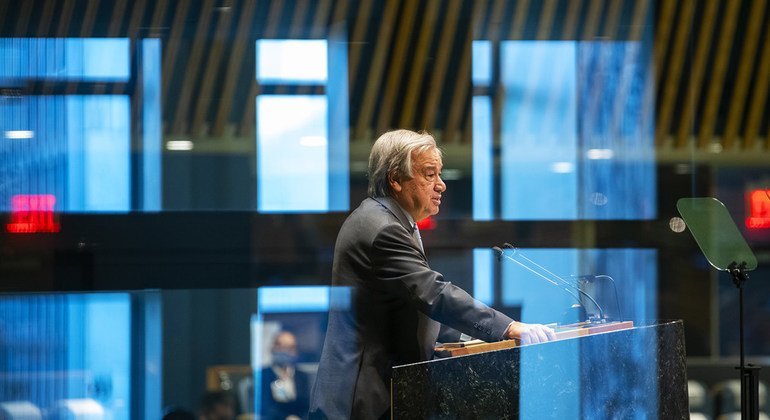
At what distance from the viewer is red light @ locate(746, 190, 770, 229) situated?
17.3ft

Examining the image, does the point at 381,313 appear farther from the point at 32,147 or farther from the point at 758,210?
the point at 758,210

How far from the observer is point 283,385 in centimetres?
461

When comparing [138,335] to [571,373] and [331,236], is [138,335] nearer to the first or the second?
[331,236]

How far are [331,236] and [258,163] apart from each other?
0.46 metres

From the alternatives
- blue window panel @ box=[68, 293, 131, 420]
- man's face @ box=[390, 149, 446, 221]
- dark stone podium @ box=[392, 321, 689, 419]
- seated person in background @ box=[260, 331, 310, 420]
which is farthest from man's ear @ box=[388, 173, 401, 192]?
blue window panel @ box=[68, 293, 131, 420]

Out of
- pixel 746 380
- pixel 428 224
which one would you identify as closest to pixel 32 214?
pixel 428 224

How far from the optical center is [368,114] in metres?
4.77

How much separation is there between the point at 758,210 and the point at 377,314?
308cm

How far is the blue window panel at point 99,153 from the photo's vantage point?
436 cm

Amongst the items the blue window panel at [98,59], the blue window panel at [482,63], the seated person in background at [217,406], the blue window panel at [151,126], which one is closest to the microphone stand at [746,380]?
the blue window panel at [482,63]

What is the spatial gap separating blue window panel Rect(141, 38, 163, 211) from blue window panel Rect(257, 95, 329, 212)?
0.44m

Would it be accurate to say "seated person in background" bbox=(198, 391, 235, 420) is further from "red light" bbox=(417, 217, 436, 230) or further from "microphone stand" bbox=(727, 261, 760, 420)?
"microphone stand" bbox=(727, 261, 760, 420)

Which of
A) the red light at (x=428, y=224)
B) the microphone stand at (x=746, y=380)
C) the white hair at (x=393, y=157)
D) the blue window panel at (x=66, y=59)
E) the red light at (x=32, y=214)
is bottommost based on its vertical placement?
the microphone stand at (x=746, y=380)

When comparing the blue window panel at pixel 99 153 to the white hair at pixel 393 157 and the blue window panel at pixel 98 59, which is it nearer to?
the blue window panel at pixel 98 59
